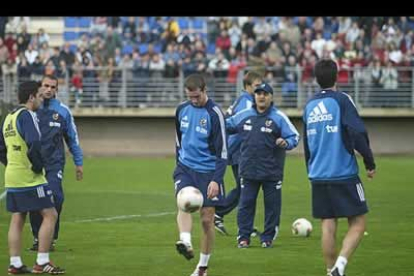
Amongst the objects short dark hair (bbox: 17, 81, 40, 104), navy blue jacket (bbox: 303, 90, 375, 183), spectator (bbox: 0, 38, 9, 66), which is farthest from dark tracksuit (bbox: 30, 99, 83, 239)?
spectator (bbox: 0, 38, 9, 66)

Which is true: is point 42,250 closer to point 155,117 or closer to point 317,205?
point 317,205

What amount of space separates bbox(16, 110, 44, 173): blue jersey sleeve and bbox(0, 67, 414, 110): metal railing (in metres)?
21.6

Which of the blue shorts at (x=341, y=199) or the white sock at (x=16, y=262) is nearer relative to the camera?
the blue shorts at (x=341, y=199)

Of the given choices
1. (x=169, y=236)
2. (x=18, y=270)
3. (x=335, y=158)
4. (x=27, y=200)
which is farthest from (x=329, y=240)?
(x=169, y=236)

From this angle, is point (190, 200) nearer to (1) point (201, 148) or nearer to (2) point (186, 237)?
(2) point (186, 237)

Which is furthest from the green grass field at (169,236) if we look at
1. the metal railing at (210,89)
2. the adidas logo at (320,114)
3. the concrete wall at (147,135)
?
the metal railing at (210,89)

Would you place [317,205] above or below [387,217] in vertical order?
above

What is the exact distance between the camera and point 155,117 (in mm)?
32500

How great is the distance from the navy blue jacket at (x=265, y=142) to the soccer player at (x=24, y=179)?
332 centimetres

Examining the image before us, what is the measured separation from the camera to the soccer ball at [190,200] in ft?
35.1

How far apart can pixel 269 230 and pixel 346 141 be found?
3.53 metres

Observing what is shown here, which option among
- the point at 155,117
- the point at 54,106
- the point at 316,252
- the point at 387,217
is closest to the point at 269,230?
the point at 316,252

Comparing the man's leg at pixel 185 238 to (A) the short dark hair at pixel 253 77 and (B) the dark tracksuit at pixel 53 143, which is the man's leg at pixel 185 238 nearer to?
(B) the dark tracksuit at pixel 53 143

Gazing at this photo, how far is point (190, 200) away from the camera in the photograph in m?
10.7
